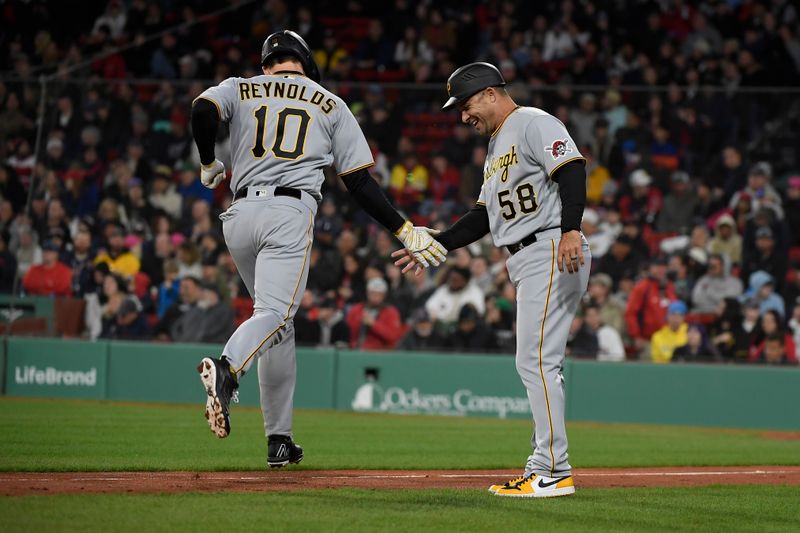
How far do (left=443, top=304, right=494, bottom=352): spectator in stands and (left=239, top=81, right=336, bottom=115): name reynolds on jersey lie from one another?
313 inches

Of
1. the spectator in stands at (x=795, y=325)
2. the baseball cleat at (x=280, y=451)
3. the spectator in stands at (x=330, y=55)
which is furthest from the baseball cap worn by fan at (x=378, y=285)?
the baseball cleat at (x=280, y=451)

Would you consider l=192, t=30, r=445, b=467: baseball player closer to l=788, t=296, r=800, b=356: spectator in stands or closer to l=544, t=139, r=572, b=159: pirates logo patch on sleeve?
l=544, t=139, r=572, b=159: pirates logo patch on sleeve

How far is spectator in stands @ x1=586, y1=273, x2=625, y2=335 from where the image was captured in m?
13.8

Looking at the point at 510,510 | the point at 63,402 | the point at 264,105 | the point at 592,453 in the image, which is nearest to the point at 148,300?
the point at 63,402

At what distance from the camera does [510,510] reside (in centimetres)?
519

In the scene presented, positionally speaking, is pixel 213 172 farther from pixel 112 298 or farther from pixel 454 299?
pixel 112 298

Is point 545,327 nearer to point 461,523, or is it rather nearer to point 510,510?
point 510,510

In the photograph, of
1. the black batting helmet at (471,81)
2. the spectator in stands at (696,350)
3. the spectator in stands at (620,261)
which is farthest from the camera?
the spectator in stands at (620,261)

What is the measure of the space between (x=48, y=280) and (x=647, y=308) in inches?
289

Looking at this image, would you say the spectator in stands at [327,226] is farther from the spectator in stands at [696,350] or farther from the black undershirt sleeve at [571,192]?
Result: the black undershirt sleeve at [571,192]

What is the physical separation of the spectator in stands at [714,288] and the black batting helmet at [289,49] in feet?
27.2

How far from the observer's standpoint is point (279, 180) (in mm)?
6254

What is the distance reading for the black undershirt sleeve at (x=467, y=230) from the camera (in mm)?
6465

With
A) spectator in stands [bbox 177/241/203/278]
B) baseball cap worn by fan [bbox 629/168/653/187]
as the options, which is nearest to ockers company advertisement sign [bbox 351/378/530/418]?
spectator in stands [bbox 177/241/203/278]
